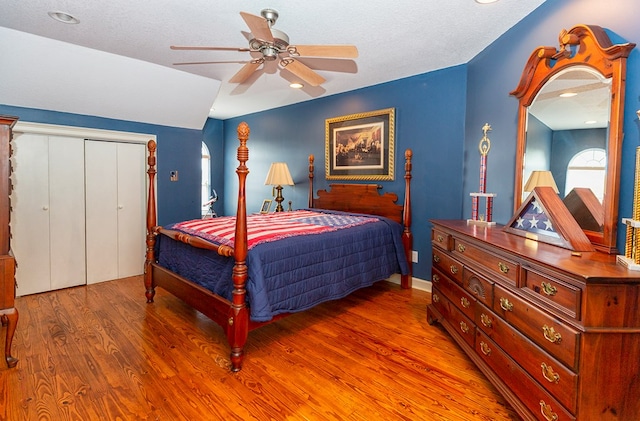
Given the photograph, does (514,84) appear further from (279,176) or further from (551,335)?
(279,176)

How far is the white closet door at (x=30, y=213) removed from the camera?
3.32m

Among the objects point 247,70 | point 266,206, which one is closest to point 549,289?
point 247,70

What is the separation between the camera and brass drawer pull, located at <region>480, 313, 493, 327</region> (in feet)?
6.01

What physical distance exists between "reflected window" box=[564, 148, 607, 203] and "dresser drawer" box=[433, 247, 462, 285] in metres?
0.77

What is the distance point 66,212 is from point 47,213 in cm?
16

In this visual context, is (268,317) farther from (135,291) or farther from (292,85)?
(292,85)

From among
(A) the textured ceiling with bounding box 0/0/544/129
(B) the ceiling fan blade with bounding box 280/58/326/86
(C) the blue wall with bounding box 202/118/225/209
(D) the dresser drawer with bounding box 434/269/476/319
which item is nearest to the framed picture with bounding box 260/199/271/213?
(C) the blue wall with bounding box 202/118/225/209

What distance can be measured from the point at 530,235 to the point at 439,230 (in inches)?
29.9

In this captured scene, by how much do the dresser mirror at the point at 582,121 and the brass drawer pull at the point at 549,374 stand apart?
0.67 m

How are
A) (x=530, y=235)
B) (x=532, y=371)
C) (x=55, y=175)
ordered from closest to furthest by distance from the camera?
1. (x=532, y=371)
2. (x=530, y=235)
3. (x=55, y=175)

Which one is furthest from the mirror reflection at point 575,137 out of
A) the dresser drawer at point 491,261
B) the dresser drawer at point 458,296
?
the dresser drawer at point 458,296

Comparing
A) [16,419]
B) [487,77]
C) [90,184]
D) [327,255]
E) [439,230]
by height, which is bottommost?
[16,419]

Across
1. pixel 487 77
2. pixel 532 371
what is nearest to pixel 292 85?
pixel 487 77

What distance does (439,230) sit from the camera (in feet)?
8.50
